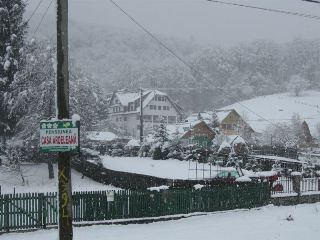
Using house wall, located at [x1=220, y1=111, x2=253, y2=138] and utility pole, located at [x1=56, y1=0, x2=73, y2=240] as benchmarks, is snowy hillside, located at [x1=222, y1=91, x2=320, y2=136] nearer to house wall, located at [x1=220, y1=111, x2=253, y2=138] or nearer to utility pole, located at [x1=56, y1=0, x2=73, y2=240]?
house wall, located at [x1=220, y1=111, x2=253, y2=138]

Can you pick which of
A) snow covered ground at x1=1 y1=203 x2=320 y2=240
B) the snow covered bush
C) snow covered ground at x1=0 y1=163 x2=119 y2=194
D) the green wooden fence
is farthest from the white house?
snow covered ground at x1=1 y1=203 x2=320 y2=240

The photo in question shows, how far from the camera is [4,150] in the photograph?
37.9m

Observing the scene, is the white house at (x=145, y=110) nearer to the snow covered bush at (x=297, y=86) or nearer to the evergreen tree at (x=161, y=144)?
the evergreen tree at (x=161, y=144)

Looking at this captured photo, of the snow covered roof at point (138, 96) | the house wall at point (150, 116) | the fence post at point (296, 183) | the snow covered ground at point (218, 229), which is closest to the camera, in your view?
the snow covered ground at point (218, 229)

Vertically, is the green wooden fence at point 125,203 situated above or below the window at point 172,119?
below

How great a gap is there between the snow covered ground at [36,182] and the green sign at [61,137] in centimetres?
2309

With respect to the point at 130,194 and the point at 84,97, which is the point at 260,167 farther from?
the point at 130,194

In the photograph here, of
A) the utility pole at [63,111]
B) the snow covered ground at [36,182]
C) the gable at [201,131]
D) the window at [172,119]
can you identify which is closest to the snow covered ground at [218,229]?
the utility pole at [63,111]

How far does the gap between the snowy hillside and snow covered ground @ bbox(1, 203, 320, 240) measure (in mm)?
82320

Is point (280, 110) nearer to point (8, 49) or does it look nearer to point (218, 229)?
point (8, 49)

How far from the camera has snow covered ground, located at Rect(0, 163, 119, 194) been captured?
1292 inches

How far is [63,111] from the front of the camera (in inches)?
378

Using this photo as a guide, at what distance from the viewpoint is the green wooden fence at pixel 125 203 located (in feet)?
56.1

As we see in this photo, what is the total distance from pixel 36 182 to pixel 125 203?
19516mm
